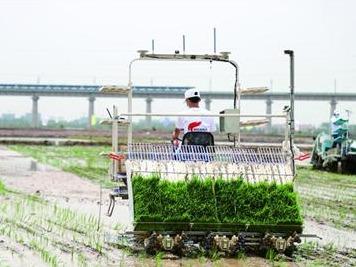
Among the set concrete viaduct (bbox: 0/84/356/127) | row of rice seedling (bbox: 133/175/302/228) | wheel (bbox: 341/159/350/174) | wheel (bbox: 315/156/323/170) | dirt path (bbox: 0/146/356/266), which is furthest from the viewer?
concrete viaduct (bbox: 0/84/356/127)

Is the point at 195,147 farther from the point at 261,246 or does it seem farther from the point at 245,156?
the point at 261,246

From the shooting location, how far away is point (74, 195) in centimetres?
1625

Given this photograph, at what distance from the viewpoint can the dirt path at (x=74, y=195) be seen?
805cm

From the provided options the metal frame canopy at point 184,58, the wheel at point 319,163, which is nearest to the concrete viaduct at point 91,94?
the wheel at point 319,163

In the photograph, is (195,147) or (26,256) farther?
(195,147)

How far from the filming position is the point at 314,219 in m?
12.3

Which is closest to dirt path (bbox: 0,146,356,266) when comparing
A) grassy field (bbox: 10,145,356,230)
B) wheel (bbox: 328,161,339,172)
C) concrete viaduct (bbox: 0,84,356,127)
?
grassy field (bbox: 10,145,356,230)

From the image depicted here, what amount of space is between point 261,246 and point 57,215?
4685 mm

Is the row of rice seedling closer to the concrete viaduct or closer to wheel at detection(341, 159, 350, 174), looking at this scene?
wheel at detection(341, 159, 350, 174)

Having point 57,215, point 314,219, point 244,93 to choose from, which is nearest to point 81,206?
point 57,215

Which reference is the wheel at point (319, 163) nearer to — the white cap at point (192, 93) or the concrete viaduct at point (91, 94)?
the white cap at point (192, 93)

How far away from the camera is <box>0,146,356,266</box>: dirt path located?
26.4ft

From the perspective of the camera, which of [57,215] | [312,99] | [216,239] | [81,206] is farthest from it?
[312,99]

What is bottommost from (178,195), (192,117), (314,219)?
(314,219)
